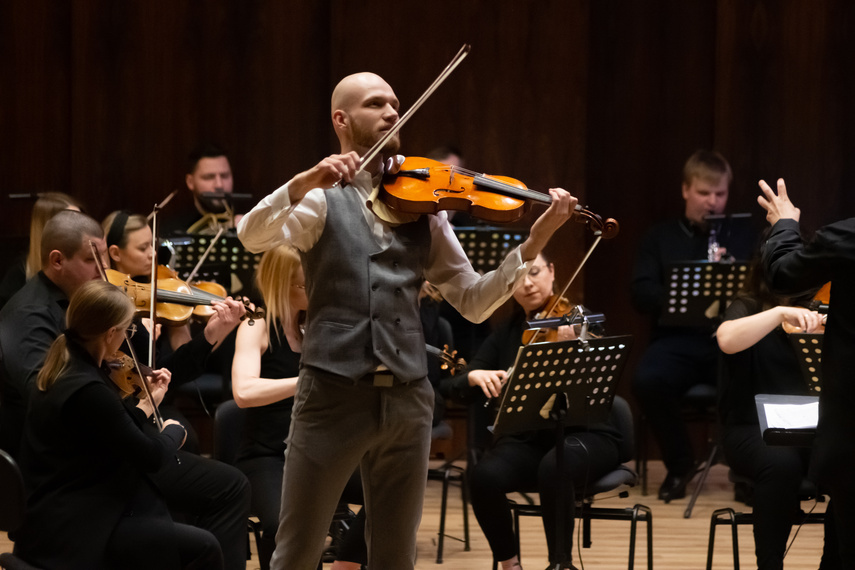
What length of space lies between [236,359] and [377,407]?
3.66 feet

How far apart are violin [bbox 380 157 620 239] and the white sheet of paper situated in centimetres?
85

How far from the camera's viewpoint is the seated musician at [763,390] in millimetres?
3850

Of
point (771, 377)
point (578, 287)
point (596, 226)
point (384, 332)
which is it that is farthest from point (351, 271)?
point (578, 287)

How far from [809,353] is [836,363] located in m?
0.92

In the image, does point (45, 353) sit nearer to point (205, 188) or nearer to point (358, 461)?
point (358, 461)

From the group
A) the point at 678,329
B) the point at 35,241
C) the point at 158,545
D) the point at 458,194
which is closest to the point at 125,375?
the point at 158,545

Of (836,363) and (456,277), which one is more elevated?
(456,277)

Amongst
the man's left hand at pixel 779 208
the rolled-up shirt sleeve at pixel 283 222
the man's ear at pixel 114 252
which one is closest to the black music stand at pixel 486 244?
the man's ear at pixel 114 252

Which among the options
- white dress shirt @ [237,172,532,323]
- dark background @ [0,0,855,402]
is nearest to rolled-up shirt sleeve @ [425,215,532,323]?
white dress shirt @ [237,172,532,323]

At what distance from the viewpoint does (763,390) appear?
13.9 ft

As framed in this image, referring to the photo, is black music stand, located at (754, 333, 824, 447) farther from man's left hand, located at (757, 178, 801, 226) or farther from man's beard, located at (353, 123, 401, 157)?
man's beard, located at (353, 123, 401, 157)

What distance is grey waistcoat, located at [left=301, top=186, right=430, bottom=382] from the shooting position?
105 inches

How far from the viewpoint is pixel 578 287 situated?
6.09m

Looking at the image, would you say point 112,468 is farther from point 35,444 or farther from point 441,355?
point 441,355
